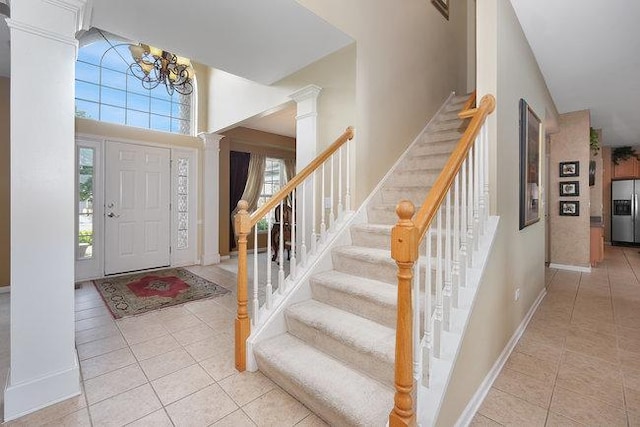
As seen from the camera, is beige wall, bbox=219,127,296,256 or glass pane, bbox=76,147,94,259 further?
beige wall, bbox=219,127,296,256

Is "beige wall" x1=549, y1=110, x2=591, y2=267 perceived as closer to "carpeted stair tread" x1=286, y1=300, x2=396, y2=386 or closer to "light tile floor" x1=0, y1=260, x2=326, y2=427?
"carpeted stair tread" x1=286, y1=300, x2=396, y2=386

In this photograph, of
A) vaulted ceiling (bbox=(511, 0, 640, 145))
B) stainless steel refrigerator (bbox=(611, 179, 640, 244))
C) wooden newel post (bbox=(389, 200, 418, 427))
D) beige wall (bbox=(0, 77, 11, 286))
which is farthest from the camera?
stainless steel refrigerator (bbox=(611, 179, 640, 244))

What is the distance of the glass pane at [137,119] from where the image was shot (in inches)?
→ 189

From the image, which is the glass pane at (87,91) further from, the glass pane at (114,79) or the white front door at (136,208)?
the white front door at (136,208)

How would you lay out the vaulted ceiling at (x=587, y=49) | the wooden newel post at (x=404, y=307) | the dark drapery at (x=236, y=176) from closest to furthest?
the wooden newel post at (x=404, y=307) < the vaulted ceiling at (x=587, y=49) < the dark drapery at (x=236, y=176)

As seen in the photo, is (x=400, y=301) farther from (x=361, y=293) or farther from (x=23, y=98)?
(x=23, y=98)

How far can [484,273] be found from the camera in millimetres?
1867

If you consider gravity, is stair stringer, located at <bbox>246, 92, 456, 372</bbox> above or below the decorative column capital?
below

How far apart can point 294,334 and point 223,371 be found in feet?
1.83

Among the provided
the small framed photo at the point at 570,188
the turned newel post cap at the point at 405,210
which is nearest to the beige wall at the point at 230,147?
the turned newel post cap at the point at 405,210

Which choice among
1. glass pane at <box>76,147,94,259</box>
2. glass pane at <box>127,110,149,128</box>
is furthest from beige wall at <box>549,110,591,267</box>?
glass pane at <box>76,147,94,259</box>

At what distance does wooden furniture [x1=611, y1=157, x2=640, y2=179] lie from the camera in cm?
762

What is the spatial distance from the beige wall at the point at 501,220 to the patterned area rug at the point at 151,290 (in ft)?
9.89

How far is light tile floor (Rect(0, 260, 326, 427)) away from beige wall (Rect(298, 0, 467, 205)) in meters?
1.86
